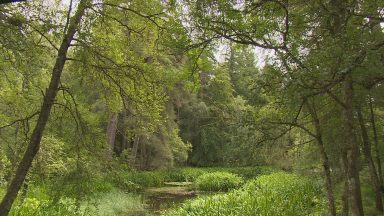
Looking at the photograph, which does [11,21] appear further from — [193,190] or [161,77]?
[193,190]

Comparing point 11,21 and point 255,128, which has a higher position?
point 11,21

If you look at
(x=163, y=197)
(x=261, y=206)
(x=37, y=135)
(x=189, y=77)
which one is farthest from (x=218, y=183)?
(x=37, y=135)

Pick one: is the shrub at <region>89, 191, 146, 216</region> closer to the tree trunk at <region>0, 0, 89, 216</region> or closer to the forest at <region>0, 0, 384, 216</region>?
the forest at <region>0, 0, 384, 216</region>

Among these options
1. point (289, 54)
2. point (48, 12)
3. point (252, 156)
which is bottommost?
point (252, 156)

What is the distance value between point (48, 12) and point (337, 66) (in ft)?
12.6

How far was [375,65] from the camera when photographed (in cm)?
408

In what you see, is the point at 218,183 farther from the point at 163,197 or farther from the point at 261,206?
the point at 261,206

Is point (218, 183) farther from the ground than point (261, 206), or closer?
farther from the ground

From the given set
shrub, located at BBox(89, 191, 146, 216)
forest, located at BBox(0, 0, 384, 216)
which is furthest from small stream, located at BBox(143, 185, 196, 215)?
forest, located at BBox(0, 0, 384, 216)

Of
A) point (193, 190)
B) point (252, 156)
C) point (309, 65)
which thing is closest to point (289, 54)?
point (309, 65)

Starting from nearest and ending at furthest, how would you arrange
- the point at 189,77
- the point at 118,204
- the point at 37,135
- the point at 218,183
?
the point at 37,135 → the point at 189,77 → the point at 118,204 → the point at 218,183

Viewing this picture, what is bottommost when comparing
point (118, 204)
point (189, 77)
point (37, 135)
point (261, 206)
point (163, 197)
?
point (118, 204)

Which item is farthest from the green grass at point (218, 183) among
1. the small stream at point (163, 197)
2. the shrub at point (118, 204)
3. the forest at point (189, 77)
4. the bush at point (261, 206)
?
the forest at point (189, 77)

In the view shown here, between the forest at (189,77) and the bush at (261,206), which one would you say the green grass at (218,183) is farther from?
the forest at (189,77)
